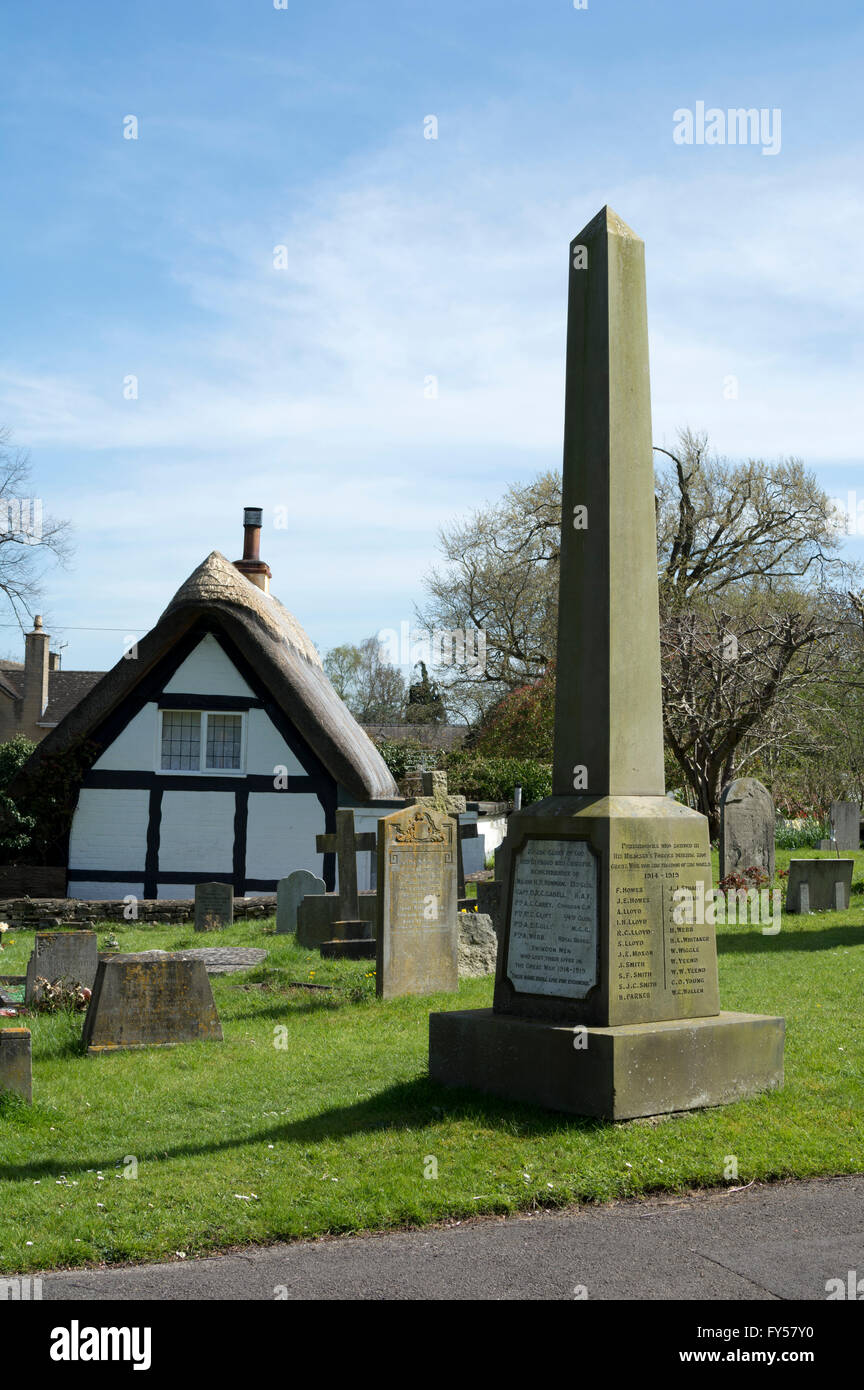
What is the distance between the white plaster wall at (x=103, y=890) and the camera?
21.5 m

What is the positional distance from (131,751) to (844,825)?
1384cm

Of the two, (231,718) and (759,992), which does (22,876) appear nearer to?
(231,718)

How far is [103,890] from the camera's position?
21.5m

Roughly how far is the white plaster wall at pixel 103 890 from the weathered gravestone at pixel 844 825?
43.6 feet

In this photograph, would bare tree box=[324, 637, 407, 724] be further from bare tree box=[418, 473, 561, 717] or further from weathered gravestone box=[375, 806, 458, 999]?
weathered gravestone box=[375, 806, 458, 999]

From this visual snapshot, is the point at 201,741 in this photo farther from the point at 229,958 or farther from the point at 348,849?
the point at 229,958

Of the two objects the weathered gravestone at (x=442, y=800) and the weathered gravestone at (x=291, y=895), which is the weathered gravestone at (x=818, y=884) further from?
the weathered gravestone at (x=291, y=895)

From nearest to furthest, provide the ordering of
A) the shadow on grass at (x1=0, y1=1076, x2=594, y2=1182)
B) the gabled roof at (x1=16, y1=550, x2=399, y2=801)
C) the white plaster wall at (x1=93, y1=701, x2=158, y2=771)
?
the shadow on grass at (x1=0, y1=1076, x2=594, y2=1182)
the gabled roof at (x1=16, y1=550, x2=399, y2=801)
the white plaster wall at (x1=93, y1=701, x2=158, y2=771)

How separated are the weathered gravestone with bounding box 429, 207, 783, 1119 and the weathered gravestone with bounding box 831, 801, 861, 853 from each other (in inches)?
727

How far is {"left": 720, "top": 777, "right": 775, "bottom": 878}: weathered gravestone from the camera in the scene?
680 inches

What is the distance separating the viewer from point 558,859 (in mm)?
6352

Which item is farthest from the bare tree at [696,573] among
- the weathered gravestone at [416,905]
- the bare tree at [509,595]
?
the weathered gravestone at [416,905]

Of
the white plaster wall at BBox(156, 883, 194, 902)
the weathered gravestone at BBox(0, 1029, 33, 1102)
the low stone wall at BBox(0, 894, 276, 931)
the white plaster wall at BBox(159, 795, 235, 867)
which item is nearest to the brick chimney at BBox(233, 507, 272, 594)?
the white plaster wall at BBox(159, 795, 235, 867)
